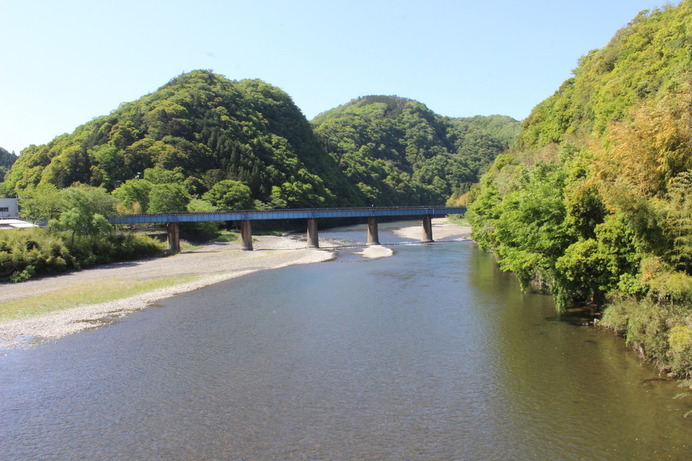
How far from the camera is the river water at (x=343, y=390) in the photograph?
16.4 m

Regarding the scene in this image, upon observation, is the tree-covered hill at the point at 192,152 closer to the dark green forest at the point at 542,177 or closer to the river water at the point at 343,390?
the dark green forest at the point at 542,177

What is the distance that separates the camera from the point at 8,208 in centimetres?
9000

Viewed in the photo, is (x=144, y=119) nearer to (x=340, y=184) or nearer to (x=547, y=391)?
(x=340, y=184)

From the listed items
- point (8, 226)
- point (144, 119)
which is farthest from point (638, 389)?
point (144, 119)

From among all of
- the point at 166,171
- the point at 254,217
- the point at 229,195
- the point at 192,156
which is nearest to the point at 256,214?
the point at 254,217

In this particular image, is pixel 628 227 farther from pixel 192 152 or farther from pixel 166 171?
pixel 192 152

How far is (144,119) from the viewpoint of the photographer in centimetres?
13412

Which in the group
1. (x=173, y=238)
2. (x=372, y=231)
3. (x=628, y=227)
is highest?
(x=628, y=227)

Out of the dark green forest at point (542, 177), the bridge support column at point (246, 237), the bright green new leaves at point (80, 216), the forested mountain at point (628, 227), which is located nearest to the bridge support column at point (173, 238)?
the dark green forest at point (542, 177)

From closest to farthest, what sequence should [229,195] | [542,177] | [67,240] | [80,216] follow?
[542,177]
[67,240]
[80,216]
[229,195]

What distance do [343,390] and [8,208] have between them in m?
93.6

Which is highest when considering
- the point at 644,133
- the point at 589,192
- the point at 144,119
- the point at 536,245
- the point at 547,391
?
the point at 144,119

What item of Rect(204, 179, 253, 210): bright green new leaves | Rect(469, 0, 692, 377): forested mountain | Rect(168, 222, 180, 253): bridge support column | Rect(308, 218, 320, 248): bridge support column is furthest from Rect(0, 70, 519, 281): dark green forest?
Rect(469, 0, 692, 377): forested mountain

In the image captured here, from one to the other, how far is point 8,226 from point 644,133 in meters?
79.6
